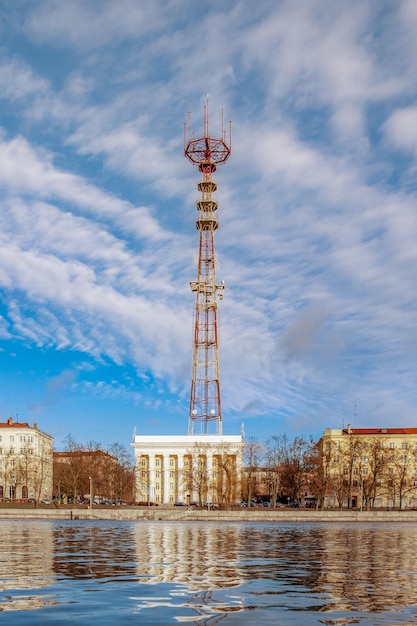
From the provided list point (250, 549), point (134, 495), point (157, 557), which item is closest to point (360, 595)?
point (157, 557)

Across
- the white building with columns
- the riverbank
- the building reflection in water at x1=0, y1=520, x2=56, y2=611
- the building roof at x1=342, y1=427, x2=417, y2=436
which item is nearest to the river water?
the building reflection in water at x1=0, y1=520, x2=56, y2=611

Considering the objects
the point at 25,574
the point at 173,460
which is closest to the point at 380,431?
the point at 173,460

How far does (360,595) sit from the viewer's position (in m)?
17.5

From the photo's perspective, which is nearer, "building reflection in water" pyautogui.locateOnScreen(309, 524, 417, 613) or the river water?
the river water

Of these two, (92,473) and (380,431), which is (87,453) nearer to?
(92,473)

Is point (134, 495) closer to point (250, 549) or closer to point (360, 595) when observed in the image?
point (250, 549)

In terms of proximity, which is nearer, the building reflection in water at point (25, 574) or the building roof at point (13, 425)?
the building reflection in water at point (25, 574)

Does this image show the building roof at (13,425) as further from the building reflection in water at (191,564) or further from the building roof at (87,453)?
the building reflection in water at (191,564)

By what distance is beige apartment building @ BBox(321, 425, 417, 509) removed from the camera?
11135cm

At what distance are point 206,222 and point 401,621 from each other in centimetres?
12179

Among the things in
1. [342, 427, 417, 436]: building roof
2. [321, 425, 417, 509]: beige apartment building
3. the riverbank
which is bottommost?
the riverbank

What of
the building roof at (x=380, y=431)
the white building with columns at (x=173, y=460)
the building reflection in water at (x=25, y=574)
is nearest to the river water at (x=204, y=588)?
the building reflection in water at (x=25, y=574)

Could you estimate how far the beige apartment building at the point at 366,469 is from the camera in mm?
111350

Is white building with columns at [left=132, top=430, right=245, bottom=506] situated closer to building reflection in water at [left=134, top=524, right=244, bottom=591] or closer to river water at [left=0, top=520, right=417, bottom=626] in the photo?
building reflection in water at [left=134, top=524, right=244, bottom=591]
